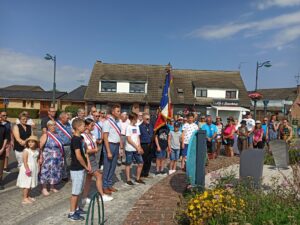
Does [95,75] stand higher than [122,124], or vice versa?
[95,75]

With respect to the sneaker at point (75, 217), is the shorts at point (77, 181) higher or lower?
higher

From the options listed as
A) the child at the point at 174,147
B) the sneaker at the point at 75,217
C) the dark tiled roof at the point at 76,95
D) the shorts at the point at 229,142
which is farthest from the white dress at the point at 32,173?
the dark tiled roof at the point at 76,95

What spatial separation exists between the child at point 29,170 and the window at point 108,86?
3180 centimetres

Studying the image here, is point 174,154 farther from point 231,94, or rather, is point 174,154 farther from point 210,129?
point 231,94

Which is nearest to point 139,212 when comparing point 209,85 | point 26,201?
point 26,201

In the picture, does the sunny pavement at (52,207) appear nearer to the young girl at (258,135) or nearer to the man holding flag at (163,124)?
the man holding flag at (163,124)

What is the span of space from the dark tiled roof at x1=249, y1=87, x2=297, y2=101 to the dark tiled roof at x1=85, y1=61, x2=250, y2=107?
2443 centimetres

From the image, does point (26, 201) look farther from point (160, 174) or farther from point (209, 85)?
point (209, 85)

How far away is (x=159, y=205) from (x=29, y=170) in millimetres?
2822

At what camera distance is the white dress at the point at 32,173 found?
6152mm

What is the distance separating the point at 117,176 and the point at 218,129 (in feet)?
16.8

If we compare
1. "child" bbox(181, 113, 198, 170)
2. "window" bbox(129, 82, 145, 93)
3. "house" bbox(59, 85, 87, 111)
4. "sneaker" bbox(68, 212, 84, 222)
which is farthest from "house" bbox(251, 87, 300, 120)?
"sneaker" bbox(68, 212, 84, 222)

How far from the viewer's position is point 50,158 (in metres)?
6.83

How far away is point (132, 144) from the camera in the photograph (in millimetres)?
7430
